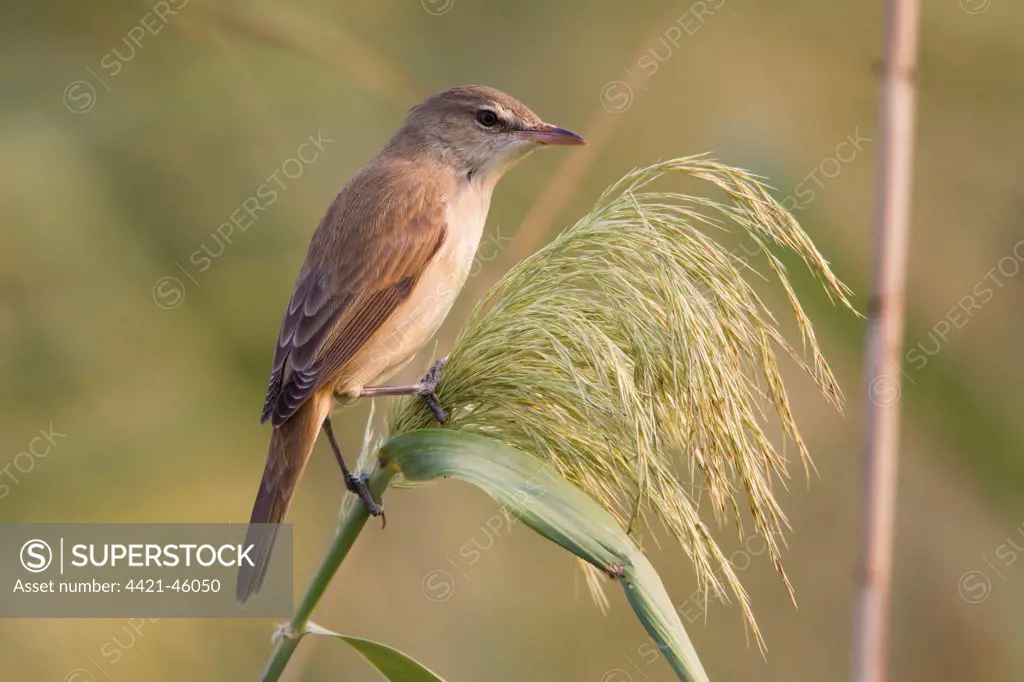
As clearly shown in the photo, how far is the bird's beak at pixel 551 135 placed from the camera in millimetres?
3054

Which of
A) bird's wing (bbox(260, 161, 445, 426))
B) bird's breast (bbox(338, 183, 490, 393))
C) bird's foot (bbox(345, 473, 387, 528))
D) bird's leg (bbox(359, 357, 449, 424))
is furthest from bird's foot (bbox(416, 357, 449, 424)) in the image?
bird's breast (bbox(338, 183, 490, 393))

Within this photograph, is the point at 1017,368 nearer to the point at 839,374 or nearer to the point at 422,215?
the point at 839,374

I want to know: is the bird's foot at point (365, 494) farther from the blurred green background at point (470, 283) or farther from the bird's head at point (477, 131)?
the bird's head at point (477, 131)

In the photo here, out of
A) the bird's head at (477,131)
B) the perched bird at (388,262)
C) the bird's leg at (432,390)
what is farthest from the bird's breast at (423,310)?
the bird's leg at (432,390)

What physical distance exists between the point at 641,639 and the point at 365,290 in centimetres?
177

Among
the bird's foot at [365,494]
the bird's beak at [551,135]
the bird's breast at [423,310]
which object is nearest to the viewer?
the bird's foot at [365,494]

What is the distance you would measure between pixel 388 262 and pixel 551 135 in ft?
2.14

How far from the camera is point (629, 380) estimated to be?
1598 millimetres

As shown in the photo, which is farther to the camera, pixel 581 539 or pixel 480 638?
pixel 480 638

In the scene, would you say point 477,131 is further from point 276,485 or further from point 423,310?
point 276,485

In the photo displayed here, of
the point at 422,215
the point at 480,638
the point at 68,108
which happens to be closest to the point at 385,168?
→ the point at 422,215

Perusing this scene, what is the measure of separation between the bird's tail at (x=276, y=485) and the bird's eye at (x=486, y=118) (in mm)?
1130

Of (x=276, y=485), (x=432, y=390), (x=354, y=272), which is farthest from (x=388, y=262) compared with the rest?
(x=432, y=390)

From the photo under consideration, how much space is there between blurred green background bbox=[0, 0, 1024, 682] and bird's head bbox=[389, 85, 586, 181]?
0.16 metres
